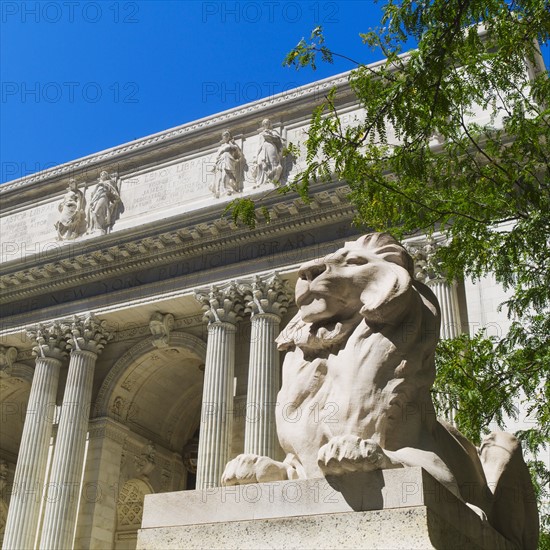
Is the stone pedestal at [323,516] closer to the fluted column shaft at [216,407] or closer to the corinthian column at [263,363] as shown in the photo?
the corinthian column at [263,363]

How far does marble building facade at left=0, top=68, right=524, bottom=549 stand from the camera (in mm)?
22469

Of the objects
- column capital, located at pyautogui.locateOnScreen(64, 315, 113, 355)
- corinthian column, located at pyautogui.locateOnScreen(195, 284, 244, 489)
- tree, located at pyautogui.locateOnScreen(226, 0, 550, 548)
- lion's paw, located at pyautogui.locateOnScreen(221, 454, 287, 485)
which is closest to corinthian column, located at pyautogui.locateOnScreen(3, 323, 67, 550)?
column capital, located at pyautogui.locateOnScreen(64, 315, 113, 355)

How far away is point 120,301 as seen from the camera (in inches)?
1000

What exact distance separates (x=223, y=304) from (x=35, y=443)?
7341 mm

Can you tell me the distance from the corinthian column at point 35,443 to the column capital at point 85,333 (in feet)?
1.43

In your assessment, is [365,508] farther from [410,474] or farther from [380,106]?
[380,106]

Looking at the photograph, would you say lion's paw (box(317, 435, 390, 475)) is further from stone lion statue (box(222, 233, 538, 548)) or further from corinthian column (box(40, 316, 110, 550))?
corinthian column (box(40, 316, 110, 550))

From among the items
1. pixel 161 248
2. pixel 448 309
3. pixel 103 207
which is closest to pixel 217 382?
pixel 161 248

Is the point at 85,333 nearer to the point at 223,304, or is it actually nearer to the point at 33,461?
the point at 33,461

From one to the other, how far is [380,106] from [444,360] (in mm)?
4327

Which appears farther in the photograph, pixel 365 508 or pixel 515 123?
pixel 515 123

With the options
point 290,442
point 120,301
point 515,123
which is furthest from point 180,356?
point 290,442

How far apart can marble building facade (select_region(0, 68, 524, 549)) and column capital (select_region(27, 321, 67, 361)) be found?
0.04 meters

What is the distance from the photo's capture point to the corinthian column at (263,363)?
68.5 feet
